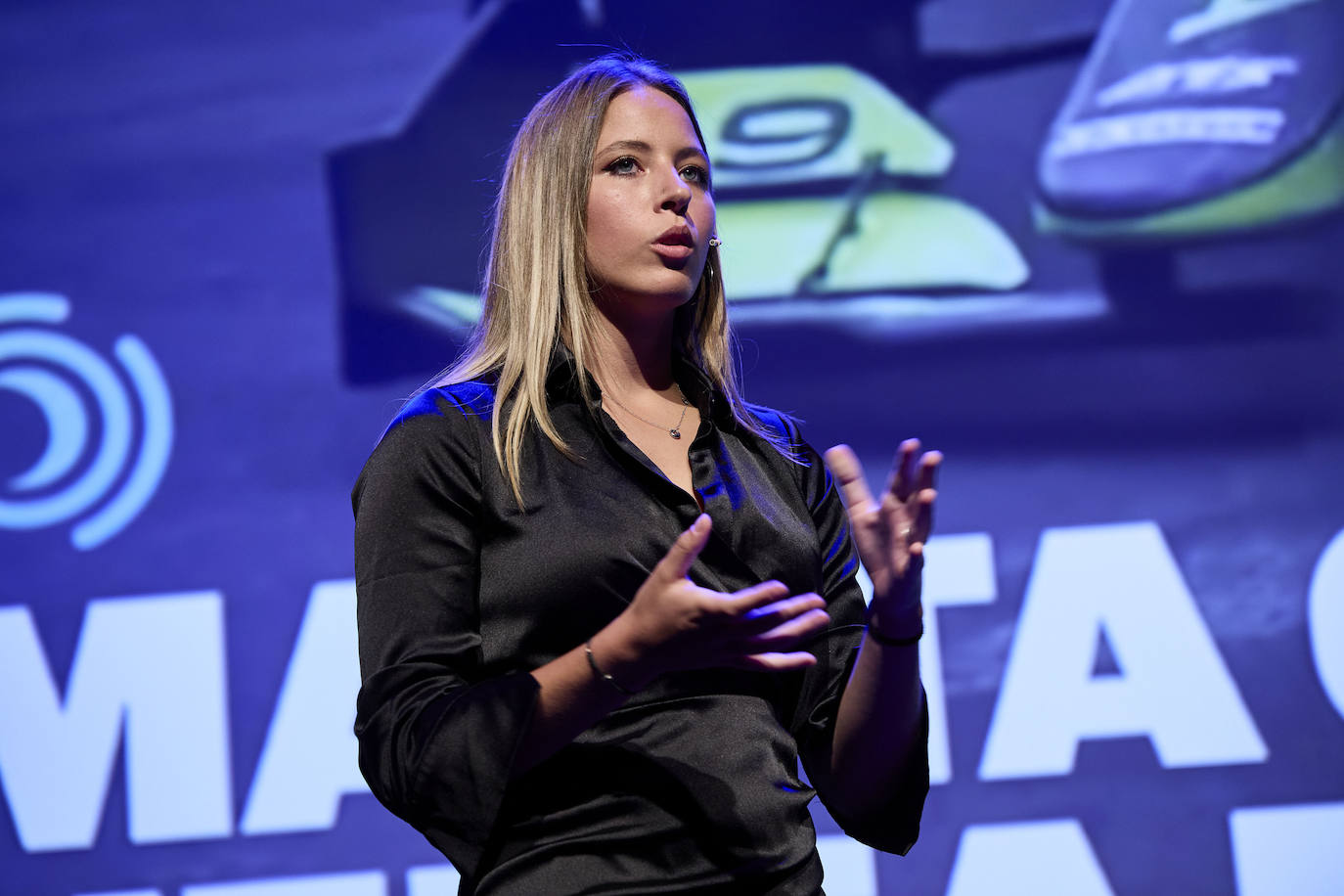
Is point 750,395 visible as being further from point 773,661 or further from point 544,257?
point 773,661

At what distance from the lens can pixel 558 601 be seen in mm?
1225

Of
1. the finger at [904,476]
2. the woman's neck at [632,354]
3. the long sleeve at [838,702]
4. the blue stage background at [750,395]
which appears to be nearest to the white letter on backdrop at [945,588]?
the blue stage background at [750,395]

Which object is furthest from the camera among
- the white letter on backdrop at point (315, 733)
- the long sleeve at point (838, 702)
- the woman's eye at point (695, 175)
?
the white letter on backdrop at point (315, 733)

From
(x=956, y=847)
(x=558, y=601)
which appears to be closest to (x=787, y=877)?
(x=558, y=601)

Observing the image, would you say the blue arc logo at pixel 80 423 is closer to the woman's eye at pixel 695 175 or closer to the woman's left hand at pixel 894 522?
the woman's eye at pixel 695 175

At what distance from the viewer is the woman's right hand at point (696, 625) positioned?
1.00 m

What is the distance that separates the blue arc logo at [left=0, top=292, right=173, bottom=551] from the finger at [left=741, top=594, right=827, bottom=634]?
2303 mm

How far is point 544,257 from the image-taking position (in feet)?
4.75

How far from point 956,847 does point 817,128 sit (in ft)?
5.21

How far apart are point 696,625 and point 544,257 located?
0.60 metres

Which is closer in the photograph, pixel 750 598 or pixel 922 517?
pixel 750 598

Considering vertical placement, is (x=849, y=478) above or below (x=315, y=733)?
above

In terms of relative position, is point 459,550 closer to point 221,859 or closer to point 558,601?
point 558,601

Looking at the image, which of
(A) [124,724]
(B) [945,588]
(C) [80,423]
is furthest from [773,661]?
(C) [80,423]
